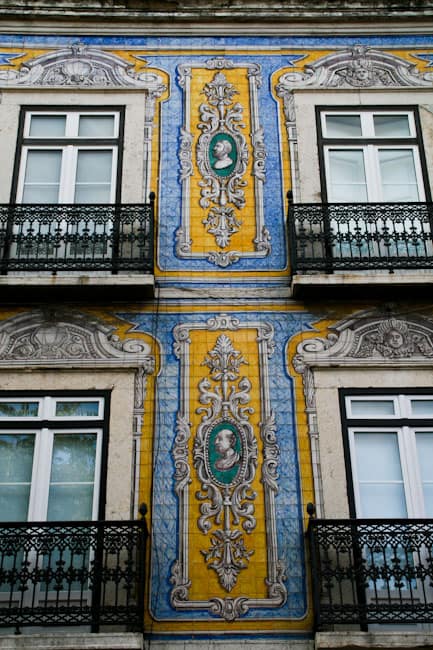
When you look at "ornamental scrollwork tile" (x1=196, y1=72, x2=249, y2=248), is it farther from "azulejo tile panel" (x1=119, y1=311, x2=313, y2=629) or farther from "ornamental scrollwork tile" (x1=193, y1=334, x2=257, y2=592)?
"ornamental scrollwork tile" (x1=193, y1=334, x2=257, y2=592)

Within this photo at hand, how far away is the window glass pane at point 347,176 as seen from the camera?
33.5ft

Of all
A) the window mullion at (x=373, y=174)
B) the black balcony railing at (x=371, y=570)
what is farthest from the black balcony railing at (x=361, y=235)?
the black balcony railing at (x=371, y=570)

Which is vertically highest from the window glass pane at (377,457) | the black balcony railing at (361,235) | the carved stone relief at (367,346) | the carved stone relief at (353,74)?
the carved stone relief at (353,74)

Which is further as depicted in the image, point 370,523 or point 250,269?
point 250,269

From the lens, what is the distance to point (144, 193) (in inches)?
397

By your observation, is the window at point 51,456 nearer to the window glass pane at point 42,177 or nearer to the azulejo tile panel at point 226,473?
the azulejo tile panel at point 226,473

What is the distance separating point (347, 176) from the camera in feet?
33.9

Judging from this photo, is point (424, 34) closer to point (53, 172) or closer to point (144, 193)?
point (144, 193)

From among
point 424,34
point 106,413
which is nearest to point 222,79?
point 424,34

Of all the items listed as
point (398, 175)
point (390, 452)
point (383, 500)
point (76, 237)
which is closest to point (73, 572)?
point (383, 500)

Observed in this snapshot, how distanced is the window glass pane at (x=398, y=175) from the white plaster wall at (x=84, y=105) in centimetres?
271

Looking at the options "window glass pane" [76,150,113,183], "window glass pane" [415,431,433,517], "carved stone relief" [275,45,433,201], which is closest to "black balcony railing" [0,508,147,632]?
"window glass pane" [415,431,433,517]

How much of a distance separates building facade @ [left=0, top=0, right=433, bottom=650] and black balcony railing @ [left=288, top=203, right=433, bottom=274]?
0.10ft

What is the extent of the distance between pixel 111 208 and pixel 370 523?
13.9 ft
